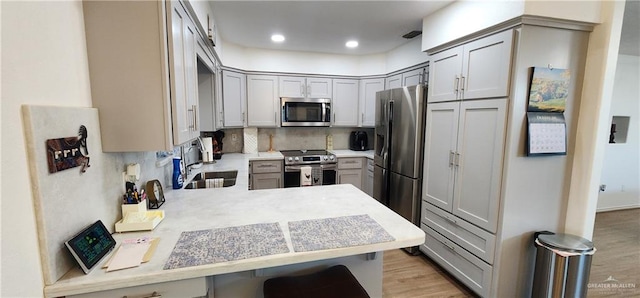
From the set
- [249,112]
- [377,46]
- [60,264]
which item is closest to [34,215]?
[60,264]

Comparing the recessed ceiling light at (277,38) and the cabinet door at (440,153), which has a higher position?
the recessed ceiling light at (277,38)

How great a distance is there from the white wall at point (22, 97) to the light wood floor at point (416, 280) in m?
2.21

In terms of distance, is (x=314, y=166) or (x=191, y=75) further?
(x=314, y=166)

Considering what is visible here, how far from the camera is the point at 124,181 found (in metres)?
1.40

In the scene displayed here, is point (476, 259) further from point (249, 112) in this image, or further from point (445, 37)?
point (249, 112)

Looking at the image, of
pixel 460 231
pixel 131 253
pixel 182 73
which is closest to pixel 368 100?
pixel 460 231

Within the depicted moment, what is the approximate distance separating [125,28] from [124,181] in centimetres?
76

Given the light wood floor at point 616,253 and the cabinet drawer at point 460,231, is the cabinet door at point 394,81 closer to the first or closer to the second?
the cabinet drawer at point 460,231

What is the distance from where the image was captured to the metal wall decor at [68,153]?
0.91 meters

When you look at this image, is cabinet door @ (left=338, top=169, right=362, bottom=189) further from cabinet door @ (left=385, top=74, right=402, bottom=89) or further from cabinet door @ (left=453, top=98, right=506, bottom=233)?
cabinet door @ (left=453, top=98, right=506, bottom=233)

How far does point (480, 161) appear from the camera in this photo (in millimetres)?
2096

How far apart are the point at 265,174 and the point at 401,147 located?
1.92 meters

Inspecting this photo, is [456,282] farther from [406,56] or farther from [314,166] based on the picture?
[406,56]

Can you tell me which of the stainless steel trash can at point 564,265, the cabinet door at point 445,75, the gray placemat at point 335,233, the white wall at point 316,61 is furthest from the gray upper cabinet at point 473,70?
the gray placemat at point 335,233
